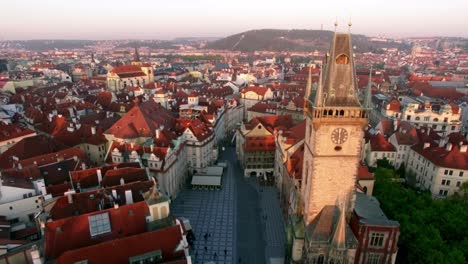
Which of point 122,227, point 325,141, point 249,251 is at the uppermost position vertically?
point 325,141

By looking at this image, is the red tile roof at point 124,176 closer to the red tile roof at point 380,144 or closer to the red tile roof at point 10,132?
the red tile roof at point 10,132

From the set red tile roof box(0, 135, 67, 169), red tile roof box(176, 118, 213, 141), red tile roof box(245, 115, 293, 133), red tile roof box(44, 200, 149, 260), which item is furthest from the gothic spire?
red tile roof box(0, 135, 67, 169)

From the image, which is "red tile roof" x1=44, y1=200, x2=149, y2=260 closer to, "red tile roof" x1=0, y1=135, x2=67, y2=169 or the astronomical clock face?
the astronomical clock face

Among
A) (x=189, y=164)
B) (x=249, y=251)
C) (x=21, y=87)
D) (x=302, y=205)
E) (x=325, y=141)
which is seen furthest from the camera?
(x=21, y=87)

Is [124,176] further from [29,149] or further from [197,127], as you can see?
[197,127]

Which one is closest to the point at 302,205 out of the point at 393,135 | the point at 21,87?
the point at 393,135

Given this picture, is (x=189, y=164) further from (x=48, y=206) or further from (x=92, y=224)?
(x=92, y=224)
